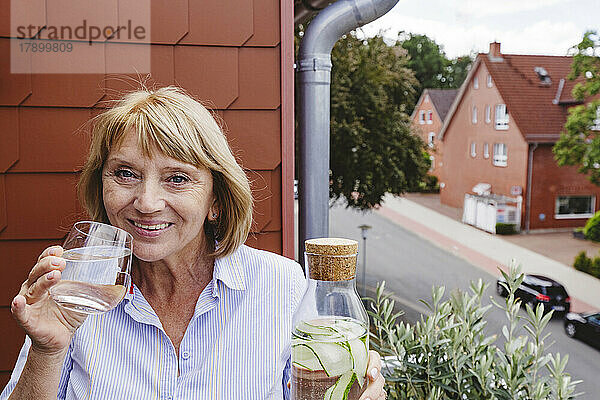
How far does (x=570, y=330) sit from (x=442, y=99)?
4.10 ft

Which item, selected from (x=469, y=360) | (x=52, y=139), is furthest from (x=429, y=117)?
(x=52, y=139)

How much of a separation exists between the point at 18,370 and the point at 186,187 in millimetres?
380

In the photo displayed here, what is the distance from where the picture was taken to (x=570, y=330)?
2506 mm

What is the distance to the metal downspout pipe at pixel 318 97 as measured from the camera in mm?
1518

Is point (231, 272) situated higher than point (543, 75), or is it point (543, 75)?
point (543, 75)

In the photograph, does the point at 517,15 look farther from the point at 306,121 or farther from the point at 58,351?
the point at 58,351

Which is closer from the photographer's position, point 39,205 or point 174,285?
point 174,285

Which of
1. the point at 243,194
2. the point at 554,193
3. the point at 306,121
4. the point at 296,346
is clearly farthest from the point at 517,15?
the point at 296,346

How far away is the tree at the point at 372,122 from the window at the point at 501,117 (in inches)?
52.1

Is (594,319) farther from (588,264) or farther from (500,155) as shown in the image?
(500,155)

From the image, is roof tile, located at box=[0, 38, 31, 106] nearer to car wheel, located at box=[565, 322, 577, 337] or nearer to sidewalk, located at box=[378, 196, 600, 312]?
sidewalk, located at box=[378, 196, 600, 312]

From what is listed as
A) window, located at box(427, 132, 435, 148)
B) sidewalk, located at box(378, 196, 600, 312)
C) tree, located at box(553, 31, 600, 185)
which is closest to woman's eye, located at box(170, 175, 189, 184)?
sidewalk, located at box(378, 196, 600, 312)

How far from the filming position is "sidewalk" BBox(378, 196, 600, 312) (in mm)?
2578

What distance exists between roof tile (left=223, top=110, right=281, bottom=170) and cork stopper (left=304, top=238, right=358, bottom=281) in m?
0.89
